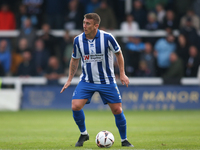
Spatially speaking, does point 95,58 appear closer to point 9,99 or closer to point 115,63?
point 115,63

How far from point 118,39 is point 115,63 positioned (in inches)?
36.2

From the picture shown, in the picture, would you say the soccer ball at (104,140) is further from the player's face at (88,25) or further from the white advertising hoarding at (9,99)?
the white advertising hoarding at (9,99)

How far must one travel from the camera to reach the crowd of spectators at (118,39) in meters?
14.4

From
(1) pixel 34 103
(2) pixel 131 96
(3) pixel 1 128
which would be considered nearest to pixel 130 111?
(2) pixel 131 96

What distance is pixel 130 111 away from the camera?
45.9ft

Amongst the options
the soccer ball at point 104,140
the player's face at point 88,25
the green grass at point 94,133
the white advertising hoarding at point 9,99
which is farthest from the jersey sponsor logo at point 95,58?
the white advertising hoarding at point 9,99

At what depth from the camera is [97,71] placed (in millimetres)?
6555

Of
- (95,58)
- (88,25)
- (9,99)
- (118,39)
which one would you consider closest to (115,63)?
(118,39)

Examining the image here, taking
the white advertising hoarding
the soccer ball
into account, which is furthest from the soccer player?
the white advertising hoarding

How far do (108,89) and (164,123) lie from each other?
4.17 metres

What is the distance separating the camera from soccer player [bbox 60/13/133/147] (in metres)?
6.46

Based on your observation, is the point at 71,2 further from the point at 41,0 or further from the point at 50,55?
the point at 50,55

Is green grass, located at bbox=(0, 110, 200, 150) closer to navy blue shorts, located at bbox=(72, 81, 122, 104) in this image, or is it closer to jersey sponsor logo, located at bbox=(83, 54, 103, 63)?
navy blue shorts, located at bbox=(72, 81, 122, 104)

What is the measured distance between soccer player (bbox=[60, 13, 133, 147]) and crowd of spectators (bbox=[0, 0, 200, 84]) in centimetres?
778
